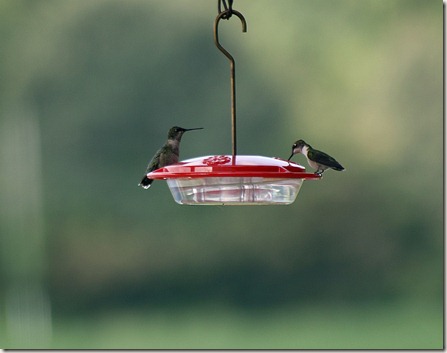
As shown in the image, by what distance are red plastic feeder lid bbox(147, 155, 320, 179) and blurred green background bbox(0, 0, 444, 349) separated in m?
8.35

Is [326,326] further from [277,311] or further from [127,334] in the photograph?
[127,334]

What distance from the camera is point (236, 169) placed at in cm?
275

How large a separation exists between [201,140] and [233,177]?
8.94 meters

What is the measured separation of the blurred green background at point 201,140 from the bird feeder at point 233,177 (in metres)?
8.32

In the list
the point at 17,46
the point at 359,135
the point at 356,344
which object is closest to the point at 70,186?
the point at 17,46

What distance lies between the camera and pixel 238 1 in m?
13.1

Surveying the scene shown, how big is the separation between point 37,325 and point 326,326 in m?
5.61

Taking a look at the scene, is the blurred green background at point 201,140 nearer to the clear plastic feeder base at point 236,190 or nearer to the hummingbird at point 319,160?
the hummingbird at point 319,160

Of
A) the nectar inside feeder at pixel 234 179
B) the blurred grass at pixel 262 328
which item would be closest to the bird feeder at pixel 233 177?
the nectar inside feeder at pixel 234 179

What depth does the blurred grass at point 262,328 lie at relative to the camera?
14803 millimetres

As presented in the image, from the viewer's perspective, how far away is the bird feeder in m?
2.77

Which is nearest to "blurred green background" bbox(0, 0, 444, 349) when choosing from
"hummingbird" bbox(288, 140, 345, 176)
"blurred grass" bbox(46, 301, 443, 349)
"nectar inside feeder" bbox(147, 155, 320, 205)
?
"blurred grass" bbox(46, 301, 443, 349)

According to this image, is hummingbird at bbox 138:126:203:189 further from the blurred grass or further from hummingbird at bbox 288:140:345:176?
the blurred grass

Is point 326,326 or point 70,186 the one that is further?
point 326,326
